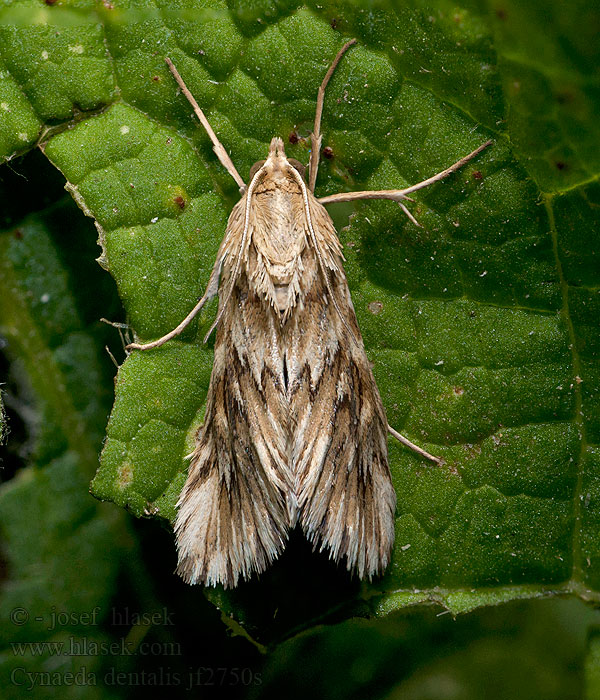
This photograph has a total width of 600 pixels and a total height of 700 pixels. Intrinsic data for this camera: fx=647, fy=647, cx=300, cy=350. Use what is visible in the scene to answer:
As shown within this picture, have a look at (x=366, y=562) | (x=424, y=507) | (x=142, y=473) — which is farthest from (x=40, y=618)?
(x=424, y=507)

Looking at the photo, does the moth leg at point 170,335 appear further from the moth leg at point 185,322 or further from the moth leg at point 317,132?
the moth leg at point 317,132

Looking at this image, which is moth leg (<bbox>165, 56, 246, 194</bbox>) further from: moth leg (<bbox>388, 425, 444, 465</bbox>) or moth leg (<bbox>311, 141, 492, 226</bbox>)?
moth leg (<bbox>388, 425, 444, 465</bbox>)

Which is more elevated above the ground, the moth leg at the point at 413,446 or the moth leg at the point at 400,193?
the moth leg at the point at 400,193

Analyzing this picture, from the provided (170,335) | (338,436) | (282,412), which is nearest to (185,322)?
(170,335)

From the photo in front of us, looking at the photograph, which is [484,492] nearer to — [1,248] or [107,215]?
[107,215]

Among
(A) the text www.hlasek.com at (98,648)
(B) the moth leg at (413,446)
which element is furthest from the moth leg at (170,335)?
(A) the text www.hlasek.com at (98,648)

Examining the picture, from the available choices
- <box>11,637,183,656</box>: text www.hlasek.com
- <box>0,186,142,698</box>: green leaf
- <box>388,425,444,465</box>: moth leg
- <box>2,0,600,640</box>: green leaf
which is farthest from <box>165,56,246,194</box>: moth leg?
<box>11,637,183,656</box>: text www.hlasek.com

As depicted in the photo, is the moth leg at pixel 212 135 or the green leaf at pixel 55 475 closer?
the moth leg at pixel 212 135

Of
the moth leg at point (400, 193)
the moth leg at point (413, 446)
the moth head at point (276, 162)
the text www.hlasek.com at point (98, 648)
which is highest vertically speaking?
the moth head at point (276, 162)

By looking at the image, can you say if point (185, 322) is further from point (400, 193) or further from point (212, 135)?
point (400, 193)
